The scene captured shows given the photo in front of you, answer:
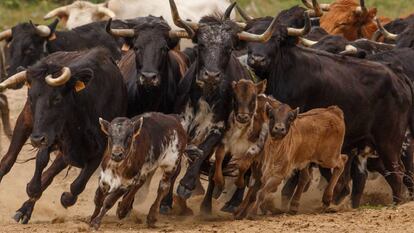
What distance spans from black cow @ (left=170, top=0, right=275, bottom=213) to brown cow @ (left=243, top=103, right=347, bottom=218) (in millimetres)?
558

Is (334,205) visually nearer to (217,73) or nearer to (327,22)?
(217,73)

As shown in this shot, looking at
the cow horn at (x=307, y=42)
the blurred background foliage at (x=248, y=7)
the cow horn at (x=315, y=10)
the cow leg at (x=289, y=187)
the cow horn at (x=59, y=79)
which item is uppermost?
the cow horn at (x=315, y=10)

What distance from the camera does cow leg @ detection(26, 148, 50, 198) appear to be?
42.9ft

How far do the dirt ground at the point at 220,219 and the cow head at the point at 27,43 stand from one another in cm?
254

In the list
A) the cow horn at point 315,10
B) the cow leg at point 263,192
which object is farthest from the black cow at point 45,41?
the cow leg at point 263,192

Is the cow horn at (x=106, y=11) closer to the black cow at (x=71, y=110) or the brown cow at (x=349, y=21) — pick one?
the brown cow at (x=349, y=21)

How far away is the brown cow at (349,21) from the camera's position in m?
19.5

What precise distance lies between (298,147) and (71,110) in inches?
86.7

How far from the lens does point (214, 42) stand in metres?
13.4

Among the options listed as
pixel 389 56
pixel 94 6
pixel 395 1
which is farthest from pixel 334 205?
pixel 395 1

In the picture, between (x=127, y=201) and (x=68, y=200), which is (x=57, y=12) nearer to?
(x=68, y=200)

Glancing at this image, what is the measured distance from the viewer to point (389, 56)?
637 inches

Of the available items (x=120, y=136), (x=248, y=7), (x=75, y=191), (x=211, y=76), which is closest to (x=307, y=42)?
(x=211, y=76)

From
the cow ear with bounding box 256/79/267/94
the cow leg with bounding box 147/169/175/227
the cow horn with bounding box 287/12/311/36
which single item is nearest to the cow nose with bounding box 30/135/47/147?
the cow leg with bounding box 147/169/175/227
